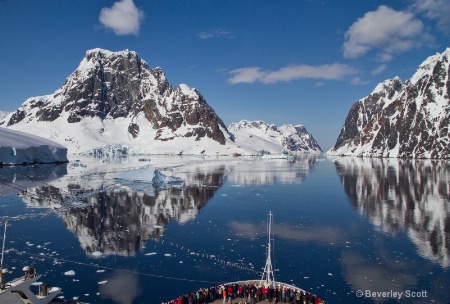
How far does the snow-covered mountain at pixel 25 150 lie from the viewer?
122 meters

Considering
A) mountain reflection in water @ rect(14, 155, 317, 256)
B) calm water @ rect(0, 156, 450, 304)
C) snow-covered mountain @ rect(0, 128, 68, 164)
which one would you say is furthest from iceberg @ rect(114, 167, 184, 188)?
snow-covered mountain @ rect(0, 128, 68, 164)

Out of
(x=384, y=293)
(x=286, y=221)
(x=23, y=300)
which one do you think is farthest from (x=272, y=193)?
(x=23, y=300)

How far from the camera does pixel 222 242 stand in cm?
3781

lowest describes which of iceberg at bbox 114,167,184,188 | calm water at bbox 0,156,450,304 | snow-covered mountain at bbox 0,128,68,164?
calm water at bbox 0,156,450,304

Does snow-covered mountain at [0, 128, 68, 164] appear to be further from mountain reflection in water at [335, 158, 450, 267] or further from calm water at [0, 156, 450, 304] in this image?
mountain reflection in water at [335, 158, 450, 267]

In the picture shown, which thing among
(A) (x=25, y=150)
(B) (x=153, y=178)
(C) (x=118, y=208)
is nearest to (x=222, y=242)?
(C) (x=118, y=208)

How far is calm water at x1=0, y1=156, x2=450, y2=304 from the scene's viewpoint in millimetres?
27359

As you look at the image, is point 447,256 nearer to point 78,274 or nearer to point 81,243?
→ point 78,274

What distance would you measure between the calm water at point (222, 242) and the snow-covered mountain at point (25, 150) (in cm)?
6381

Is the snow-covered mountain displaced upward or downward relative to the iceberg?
upward

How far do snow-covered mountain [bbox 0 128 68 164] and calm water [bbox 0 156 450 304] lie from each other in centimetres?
6381

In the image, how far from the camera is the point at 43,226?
4341 cm

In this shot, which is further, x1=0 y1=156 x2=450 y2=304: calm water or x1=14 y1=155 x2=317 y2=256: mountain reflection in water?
x1=14 y1=155 x2=317 y2=256: mountain reflection in water

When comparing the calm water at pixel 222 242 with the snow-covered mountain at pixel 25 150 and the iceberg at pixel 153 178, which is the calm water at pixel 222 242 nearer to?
the iceberg at pixel 153 178
